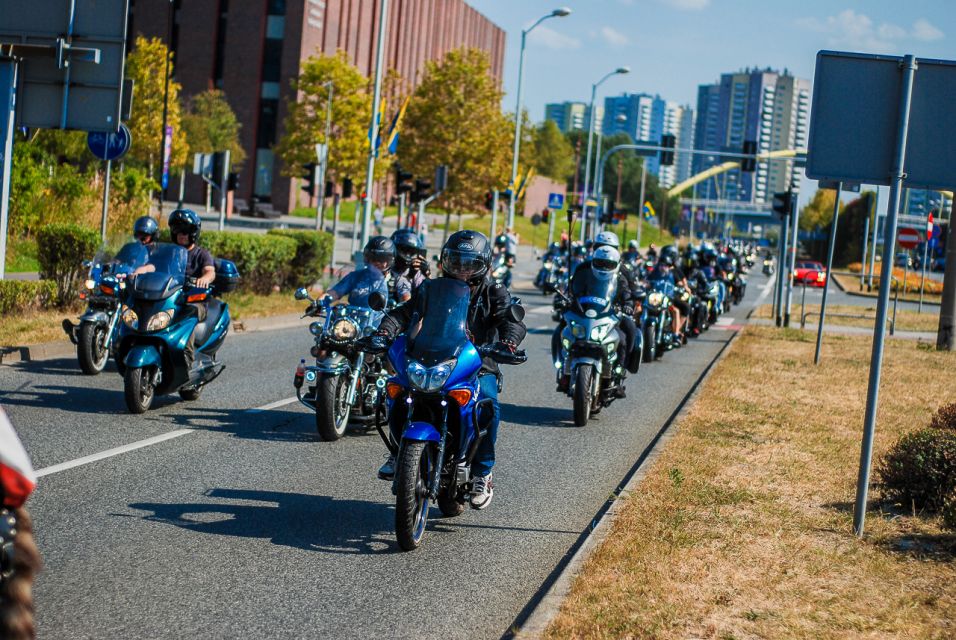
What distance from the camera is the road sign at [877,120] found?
7.03 meters

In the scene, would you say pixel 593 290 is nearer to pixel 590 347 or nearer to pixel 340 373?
pixel 590 347

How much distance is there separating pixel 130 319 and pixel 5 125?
708cm

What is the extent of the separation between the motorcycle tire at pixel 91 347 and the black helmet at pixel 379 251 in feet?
11.9

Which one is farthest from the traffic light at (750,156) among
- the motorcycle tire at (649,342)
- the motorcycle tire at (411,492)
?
the motorcycle tire at (411,492)

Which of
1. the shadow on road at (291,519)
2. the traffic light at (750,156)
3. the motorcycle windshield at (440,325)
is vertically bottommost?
the shadow on road at (291,519)

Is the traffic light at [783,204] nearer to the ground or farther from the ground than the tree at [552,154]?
nearer to the ground

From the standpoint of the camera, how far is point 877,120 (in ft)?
23.3

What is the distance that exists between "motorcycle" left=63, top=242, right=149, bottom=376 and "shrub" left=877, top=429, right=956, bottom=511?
7.49m

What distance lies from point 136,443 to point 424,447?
3525 millimetres

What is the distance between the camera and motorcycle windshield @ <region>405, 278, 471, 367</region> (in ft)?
21.7

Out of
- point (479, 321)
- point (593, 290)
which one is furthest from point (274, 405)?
point (479, 321)

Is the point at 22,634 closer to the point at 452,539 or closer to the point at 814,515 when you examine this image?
the point at 452,539

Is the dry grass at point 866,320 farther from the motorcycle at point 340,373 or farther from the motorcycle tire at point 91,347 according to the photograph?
the motorcycle at point 340,373

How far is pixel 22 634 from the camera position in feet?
9.11
